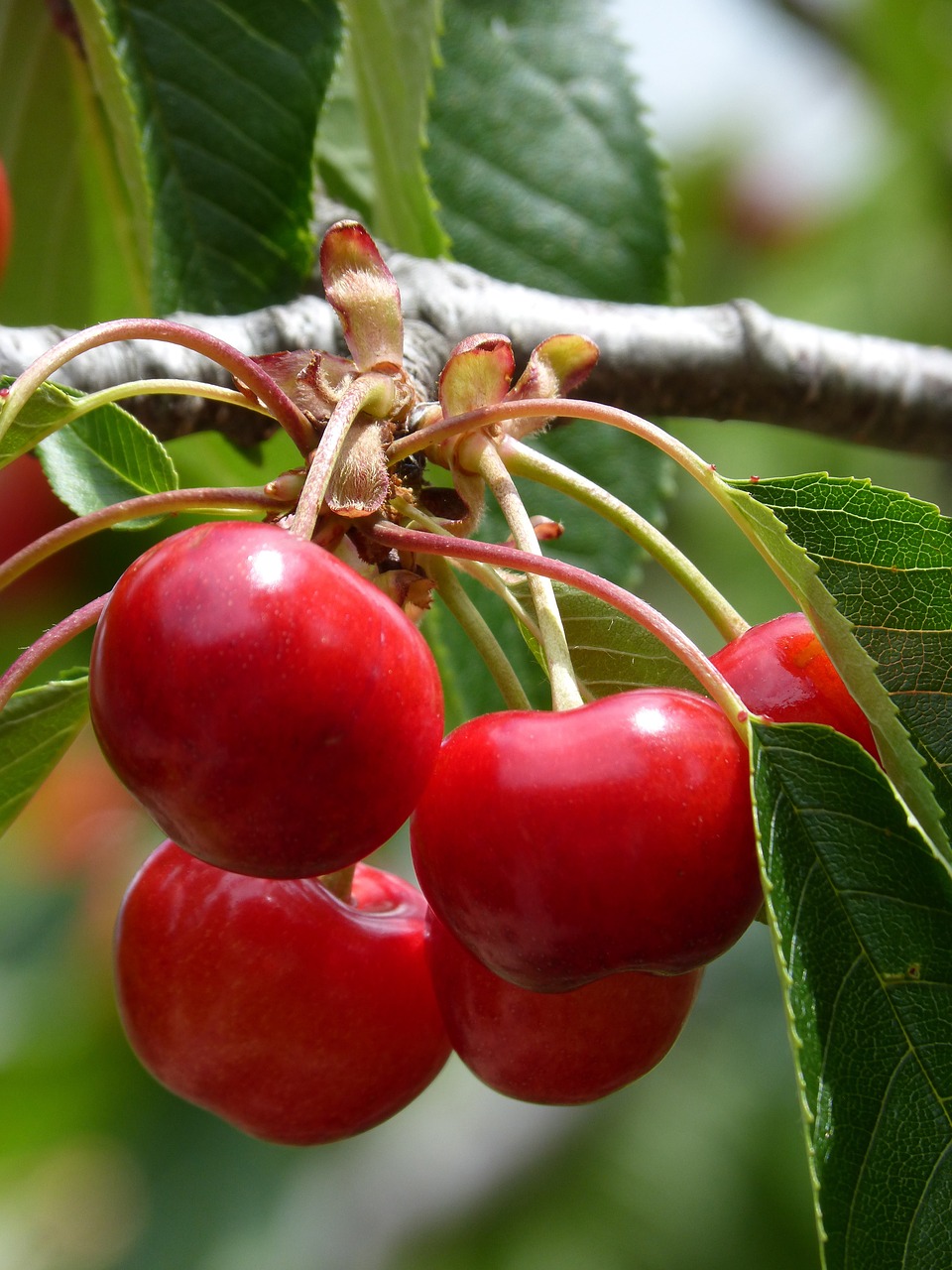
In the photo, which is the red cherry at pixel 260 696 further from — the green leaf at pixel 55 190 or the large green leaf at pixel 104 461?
the green leaf at pixel 55 190

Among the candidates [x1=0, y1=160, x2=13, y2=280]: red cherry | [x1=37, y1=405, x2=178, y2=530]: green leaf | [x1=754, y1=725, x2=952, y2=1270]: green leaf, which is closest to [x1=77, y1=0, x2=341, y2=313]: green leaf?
[x1=0, y1=160, x2=13, y2=280]: red cherry

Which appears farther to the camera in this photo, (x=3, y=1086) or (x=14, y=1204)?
(x=14, y=1204)

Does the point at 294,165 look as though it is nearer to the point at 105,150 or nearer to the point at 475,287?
the point at 475,287

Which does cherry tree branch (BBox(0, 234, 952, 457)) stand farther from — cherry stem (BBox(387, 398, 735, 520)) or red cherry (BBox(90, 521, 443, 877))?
red cherry (BBox(90, 521, 443, 877))

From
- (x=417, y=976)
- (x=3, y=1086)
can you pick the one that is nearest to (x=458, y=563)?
(x=417, y=976)

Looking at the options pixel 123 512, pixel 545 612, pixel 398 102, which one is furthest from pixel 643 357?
pixel 123 512

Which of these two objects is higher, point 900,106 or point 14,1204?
point 900,106
